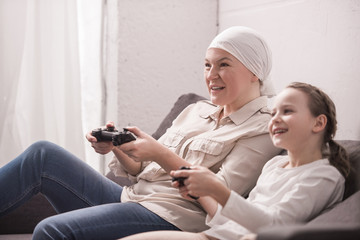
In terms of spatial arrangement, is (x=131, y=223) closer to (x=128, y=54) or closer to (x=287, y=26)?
(x=287, y=26)

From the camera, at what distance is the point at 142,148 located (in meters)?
1.72

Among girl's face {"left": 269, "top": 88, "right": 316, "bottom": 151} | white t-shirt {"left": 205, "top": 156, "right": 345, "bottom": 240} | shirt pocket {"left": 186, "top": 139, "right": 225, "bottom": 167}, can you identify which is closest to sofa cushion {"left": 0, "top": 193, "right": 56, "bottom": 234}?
shirt pocket {"left": 186, "top": 139, "right": 225, "bottom": 167}

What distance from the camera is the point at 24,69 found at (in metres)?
2.87

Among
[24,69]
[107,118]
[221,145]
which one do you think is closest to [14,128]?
[24,69]

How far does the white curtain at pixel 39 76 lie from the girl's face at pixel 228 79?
1.31 metres

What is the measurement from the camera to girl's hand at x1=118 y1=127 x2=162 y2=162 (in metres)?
1.71

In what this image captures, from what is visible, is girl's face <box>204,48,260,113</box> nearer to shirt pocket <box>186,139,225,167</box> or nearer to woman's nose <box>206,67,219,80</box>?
woman's nose <box>206,67,219,80</box>

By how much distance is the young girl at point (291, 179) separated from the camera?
1335mm

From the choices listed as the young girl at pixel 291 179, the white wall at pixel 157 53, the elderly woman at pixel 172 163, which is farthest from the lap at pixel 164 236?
the white wall at pixel 157 53

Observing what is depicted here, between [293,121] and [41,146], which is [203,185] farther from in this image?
[41,146]

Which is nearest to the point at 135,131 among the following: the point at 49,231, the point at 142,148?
the point at 142,148

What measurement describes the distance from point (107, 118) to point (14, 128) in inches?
19.7

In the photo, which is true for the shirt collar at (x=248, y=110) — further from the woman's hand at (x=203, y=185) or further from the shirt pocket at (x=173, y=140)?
the woman's hand at (x=203, y=185)

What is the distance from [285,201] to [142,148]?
55 centimetres
